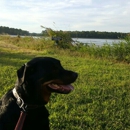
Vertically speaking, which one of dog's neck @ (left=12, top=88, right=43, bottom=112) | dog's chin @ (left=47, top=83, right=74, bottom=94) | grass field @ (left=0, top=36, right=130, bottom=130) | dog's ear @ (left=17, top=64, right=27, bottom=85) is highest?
dog's ear @ (left=17, top=64, right=27, bottom=85)

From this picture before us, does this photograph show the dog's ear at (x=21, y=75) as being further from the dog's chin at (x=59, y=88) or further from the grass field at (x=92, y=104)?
the grass field at (x=92, y=104)

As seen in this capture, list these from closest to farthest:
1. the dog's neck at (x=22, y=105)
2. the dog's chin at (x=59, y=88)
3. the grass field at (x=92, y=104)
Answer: the dog's neck at (x=22, y=105), the dog's chin at (x=59, y=88), the grass field at (x=92, y=104)

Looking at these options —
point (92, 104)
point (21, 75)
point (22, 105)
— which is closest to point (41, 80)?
point (21, 75)

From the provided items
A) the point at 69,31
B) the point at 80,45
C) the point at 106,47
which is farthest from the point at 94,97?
the point at 69,31

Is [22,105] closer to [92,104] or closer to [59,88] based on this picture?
[59,88]

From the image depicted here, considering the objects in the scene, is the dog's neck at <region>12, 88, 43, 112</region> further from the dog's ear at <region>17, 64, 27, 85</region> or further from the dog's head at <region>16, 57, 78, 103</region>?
the dog's ear at <region>17, 64, 27, 85</region>

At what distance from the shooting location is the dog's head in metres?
3.12

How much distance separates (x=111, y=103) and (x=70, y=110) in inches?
39.9

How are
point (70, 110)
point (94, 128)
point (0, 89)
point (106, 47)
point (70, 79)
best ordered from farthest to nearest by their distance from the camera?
point (106, 47) < point (0, 89) < point (70, 110) < point (94, 128) < point (70, 79)

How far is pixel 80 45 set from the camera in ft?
54.8

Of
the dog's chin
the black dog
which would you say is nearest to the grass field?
the dog's chin

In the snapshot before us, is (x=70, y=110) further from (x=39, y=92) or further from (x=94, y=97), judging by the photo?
(x=39, y=92)

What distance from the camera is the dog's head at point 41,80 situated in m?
3.12

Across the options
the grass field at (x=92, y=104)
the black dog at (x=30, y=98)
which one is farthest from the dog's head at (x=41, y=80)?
the grass field at (x=92, y=104)
